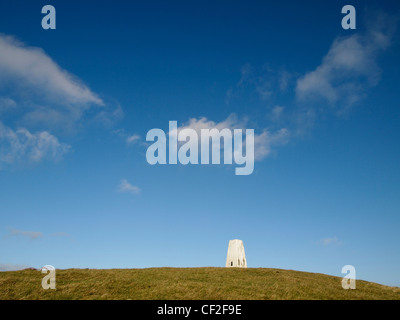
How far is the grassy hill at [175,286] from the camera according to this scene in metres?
24.7

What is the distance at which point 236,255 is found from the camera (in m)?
46.2

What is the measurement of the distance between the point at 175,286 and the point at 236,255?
2097 cm

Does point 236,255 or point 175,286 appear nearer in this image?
point 175,286

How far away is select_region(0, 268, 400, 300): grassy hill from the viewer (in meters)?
24.7

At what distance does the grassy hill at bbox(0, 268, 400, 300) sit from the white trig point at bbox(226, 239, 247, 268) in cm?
1108

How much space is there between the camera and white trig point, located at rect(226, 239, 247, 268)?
46.1 meters

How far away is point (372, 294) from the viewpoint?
1124 inches

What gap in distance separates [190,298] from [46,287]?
41.2ft

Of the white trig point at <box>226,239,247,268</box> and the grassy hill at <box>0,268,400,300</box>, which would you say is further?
the white trig point at <box>226,239,247,268</box>

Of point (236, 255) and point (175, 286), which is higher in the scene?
point (236, 255)
